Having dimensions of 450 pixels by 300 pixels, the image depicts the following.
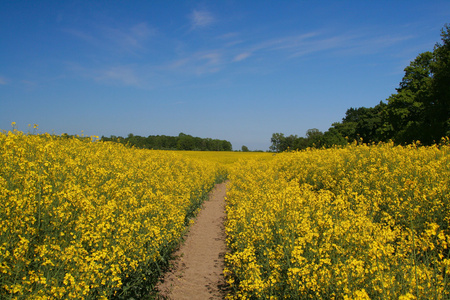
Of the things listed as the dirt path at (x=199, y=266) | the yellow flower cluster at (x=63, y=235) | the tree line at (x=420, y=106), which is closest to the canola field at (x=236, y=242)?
the yellow flower cluster at (x=63, y=235)

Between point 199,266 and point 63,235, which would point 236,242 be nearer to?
point 199,266

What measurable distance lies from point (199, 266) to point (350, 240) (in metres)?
4.20

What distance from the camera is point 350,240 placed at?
160 inches

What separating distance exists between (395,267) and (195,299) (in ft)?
12.3

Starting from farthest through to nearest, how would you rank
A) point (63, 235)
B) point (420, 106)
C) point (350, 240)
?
point (420, 106)
point (350, 240)
point (63, 235)

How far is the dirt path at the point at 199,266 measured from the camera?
18.6ft

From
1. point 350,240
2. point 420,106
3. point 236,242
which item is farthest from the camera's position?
point 420,106

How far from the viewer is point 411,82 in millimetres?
30578

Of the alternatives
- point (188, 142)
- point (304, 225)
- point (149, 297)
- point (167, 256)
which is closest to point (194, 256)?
point (167, 256)

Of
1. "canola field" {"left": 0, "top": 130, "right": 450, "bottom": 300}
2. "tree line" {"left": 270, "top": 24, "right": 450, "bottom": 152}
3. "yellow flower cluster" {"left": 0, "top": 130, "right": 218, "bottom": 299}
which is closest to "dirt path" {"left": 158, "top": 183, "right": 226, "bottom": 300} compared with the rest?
"canola field" {"left": 0, "top": 130, "right": 450, "bottom": 300}

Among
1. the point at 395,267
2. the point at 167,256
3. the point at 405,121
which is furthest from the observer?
the point at 405,121

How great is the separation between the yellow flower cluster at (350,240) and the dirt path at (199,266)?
0.47m

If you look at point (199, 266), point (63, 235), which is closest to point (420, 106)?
point (199, 266)

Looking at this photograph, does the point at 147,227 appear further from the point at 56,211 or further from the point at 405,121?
the point at 405,121
